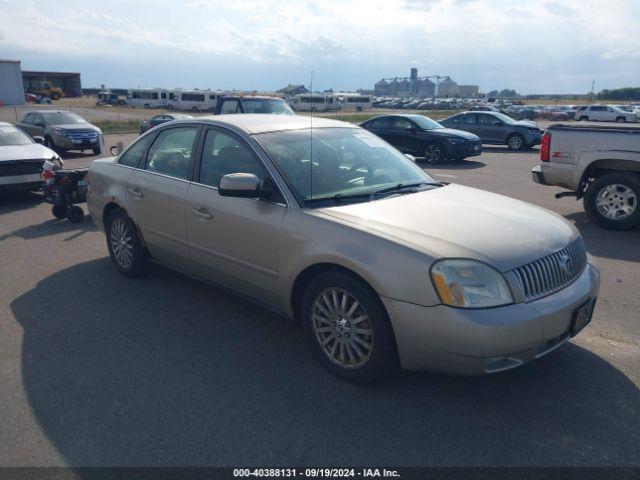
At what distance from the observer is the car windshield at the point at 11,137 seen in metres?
11.0

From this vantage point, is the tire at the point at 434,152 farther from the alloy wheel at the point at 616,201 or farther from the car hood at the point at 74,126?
the car hood at the point at 74,126

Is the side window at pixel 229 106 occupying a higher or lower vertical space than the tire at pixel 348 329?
higher

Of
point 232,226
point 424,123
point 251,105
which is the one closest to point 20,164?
point 251,105

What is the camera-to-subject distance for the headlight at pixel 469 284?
3061mm

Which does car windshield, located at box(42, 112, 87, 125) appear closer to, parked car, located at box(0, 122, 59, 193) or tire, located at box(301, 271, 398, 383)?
parked car, located at box(0, 122, 59, 193)

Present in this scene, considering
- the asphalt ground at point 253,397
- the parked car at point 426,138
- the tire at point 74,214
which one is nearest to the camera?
the asphalt ground at point 253,397

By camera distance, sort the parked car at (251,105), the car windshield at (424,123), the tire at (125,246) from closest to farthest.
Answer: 1. the tire at (125,246)
2. the parked car at (251,105)
3. the car windshield at (424,123)

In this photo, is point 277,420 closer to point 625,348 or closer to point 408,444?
point 408,444

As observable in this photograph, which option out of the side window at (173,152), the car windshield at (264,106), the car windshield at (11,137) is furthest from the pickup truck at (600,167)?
the car windshield at (11,137)

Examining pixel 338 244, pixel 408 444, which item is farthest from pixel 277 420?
pixel 338 244

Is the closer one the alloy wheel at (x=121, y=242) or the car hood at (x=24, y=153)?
the alloy wheel at (x=121, y=242)

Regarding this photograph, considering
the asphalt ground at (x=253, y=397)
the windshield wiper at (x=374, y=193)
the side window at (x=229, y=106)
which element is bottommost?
the asphalt ground at (x=253, y=397)

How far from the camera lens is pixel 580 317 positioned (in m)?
3.45

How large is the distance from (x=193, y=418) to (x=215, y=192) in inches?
73.9
